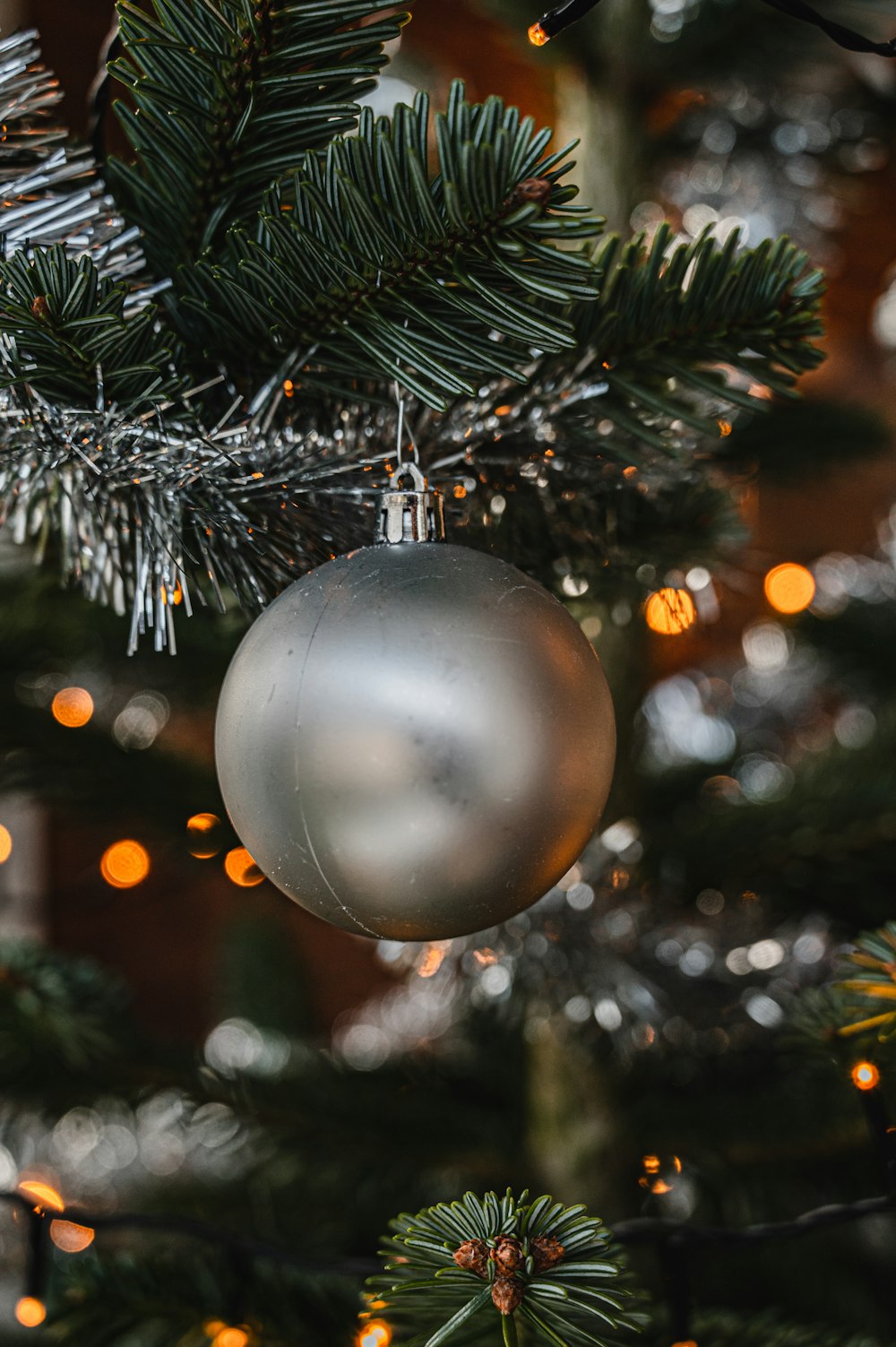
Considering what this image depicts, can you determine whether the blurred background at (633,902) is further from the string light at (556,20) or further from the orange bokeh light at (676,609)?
the string light at (556,20)

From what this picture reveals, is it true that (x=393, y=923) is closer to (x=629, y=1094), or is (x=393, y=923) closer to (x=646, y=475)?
(x=646, y=475)

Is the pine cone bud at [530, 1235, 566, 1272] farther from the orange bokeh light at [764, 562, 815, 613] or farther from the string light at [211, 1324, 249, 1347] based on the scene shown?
the orange bokeh light at [764, 562, 815, 613]

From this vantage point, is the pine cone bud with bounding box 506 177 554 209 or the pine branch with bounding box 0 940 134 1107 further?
the pine branch with bounding box 0 940 134 1107

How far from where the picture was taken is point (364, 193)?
252 mm

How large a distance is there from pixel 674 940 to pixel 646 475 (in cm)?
30

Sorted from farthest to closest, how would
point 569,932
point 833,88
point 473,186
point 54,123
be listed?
point 833,88 < point 569,932 < point 54,123 < point 473,186

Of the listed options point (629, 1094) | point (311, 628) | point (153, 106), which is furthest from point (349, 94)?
point (629, 1094)

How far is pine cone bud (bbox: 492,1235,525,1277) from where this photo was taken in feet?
0.91

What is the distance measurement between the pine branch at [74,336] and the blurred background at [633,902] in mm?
229

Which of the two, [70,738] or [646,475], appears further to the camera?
[70,738]

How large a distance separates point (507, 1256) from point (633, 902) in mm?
324

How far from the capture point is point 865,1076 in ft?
1.21

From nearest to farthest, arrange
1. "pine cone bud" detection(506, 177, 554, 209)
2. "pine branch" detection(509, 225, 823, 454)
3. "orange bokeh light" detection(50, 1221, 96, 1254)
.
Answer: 1. "pine cone bud" detection(506, 177, 554, 209)
2. "pine branch" detection(509, 225, 823, 454)
3. "orange bokeh light" detection(50, 1221, 96, 1254)

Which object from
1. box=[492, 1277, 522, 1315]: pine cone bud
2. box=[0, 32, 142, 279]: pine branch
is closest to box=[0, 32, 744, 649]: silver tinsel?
box=[0, 32, 142, 279]: pine branch
